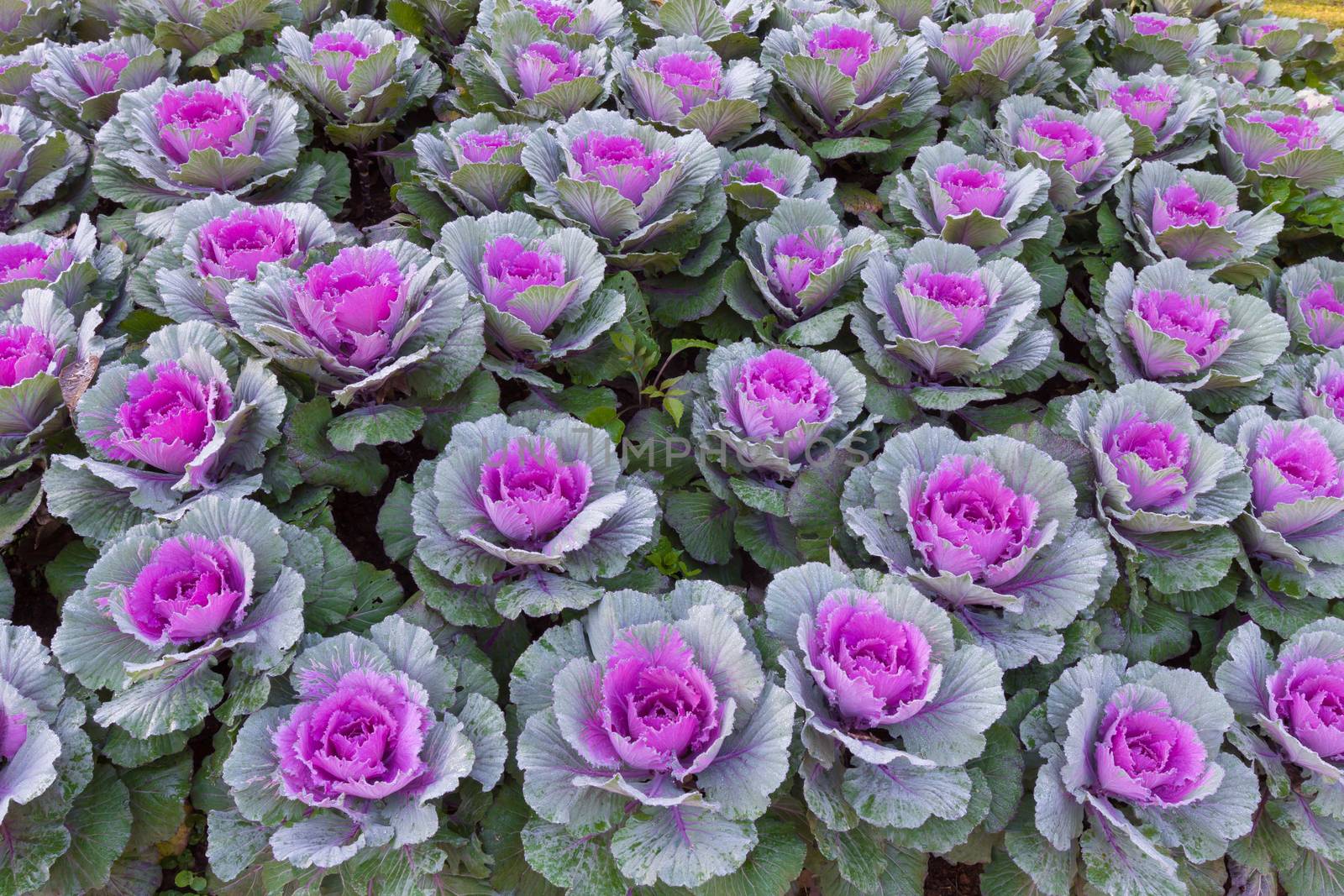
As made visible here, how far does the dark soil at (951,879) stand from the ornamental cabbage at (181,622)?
1751 millimetres

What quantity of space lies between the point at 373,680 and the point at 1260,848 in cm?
213

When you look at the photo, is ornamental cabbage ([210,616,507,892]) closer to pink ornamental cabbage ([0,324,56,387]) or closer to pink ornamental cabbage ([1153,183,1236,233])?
pink ornamental cabbage ([0,324,56,387])

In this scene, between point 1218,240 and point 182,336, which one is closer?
point 182,336

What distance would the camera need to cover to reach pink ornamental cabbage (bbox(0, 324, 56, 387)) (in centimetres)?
215

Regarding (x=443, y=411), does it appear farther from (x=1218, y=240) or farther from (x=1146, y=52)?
(x=1146, y=52)

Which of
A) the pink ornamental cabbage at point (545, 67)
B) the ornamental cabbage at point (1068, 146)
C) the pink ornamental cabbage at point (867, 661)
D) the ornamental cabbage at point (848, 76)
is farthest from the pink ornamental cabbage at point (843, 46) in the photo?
the pink ornamental cabbage at point (867, 661)

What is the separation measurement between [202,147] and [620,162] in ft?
4.67

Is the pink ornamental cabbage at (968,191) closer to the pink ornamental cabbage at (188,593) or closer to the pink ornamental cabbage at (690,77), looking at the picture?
the pink ornamental cabbage at (690,77)

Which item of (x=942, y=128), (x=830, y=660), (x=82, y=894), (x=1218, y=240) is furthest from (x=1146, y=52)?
(x=82, y=894)

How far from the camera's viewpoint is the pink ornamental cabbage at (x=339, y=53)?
3.16m

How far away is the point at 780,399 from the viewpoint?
7.48ft

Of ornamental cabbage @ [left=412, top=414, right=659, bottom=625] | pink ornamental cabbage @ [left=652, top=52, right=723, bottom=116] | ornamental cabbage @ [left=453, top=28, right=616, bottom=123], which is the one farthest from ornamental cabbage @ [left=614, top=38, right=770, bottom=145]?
ornamental cabbage @ [left=412, top=414, right=659, bottom=625]

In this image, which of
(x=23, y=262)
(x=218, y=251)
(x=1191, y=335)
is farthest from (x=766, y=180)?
(x=23, y=262)

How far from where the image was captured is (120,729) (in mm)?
1923
